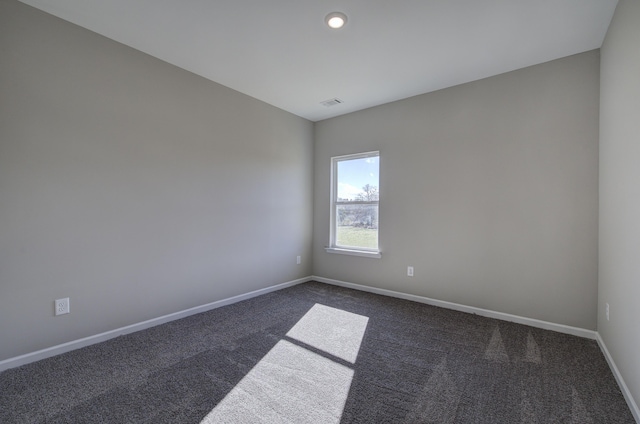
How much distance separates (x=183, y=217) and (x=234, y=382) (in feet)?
5.91

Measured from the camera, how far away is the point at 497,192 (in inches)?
120

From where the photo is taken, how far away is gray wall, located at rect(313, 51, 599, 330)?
2645 mm

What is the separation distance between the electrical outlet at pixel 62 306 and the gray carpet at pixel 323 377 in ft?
1.09

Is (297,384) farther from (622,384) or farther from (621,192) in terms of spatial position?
(621,192)

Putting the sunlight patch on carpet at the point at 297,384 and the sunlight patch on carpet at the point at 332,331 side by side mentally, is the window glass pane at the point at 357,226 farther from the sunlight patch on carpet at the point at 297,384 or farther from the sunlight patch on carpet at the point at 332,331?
the sunlight patch on carpet at the point at 297,384

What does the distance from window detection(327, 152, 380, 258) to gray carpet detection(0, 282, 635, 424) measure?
57.3 inches

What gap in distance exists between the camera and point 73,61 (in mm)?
2340

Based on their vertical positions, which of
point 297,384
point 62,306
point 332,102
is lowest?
point 297,384

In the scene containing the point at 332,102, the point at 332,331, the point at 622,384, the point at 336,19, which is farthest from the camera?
the point at 332,102

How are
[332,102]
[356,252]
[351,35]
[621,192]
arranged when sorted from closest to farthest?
[621,192] < [351,35] < [332,102] < [356,252]

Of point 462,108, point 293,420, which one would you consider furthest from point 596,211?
point 293,420

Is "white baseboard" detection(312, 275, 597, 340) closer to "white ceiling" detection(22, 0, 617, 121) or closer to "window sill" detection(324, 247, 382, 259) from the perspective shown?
"window sill" detection(324, 247, 382, 259)

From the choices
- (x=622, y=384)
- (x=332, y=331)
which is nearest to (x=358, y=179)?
(x=332, y=331)

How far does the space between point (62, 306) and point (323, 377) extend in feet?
7.01
